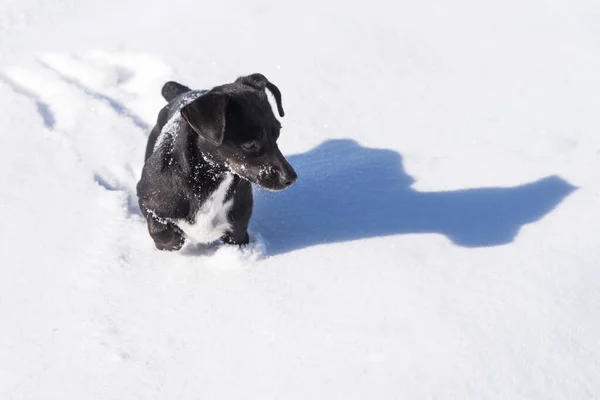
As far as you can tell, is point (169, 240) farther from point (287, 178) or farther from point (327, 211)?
point (327, 211)

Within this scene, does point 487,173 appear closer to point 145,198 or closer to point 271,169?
point 271,169

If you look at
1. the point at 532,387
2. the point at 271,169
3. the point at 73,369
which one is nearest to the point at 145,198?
the point at 271,169

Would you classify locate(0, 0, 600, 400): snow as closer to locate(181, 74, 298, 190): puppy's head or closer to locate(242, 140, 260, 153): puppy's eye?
locate(181, 74, 298, 190): puppy's head

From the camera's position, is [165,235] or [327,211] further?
[327,211]

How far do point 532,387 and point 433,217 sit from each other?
1.52 m

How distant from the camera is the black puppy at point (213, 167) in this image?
3.71 meters

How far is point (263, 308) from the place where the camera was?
3.92m

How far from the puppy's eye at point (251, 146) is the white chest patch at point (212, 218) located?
0.86 feet

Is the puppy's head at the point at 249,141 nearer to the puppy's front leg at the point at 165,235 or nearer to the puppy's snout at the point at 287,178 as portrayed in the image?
the puppy's snout at the point at 287,178

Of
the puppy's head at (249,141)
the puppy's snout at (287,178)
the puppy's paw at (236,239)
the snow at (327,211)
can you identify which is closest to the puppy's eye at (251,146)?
the puppy's head at (249,141)

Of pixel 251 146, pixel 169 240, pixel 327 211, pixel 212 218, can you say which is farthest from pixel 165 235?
pixel 327 211

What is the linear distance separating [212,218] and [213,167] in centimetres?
33

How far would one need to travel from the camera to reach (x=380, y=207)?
15.7 feet

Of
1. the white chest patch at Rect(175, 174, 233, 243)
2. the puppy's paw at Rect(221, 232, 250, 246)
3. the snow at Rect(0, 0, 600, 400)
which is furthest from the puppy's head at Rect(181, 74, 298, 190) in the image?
the snow at Rect(0, 0, 600, 400)
